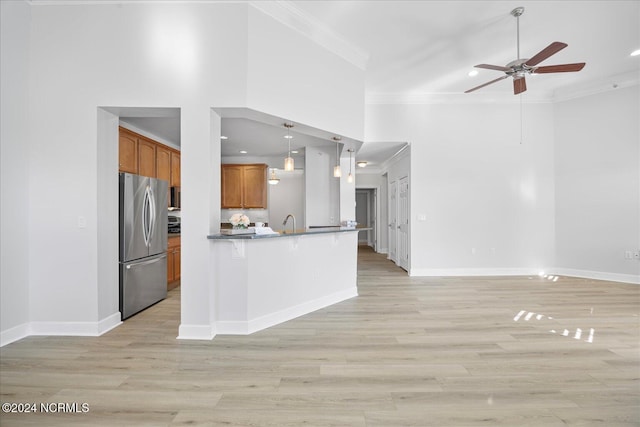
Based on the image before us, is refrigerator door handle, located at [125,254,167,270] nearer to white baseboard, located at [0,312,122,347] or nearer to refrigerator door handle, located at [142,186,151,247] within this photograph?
refrigerator door handle, located at [142,186,151,247]

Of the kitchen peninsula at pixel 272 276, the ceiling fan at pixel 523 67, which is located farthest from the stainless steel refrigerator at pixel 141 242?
the ceiling fan at pixel 523 67

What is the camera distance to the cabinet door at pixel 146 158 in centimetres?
461

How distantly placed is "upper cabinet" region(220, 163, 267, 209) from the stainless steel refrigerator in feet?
9.52

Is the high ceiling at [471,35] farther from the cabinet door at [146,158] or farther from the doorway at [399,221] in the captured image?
the cabinet door at [146,158]

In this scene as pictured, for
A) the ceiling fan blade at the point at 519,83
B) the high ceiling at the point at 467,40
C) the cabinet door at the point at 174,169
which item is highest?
the high ceiling at the point at 467,40

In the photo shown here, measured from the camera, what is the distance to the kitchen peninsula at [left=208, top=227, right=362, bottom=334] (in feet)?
10.3

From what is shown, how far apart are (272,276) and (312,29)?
3.00 metres

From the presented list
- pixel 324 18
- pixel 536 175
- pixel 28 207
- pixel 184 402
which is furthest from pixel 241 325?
pixel 536 175

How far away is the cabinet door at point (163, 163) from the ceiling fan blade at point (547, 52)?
5394mm

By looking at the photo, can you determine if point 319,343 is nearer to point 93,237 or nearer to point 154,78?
point 93,237

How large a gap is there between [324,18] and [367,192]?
966 cm

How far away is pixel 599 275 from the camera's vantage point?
548 centimetres

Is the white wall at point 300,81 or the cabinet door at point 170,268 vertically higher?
the white wall at point 300,81

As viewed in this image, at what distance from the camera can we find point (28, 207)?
9.96 ft
